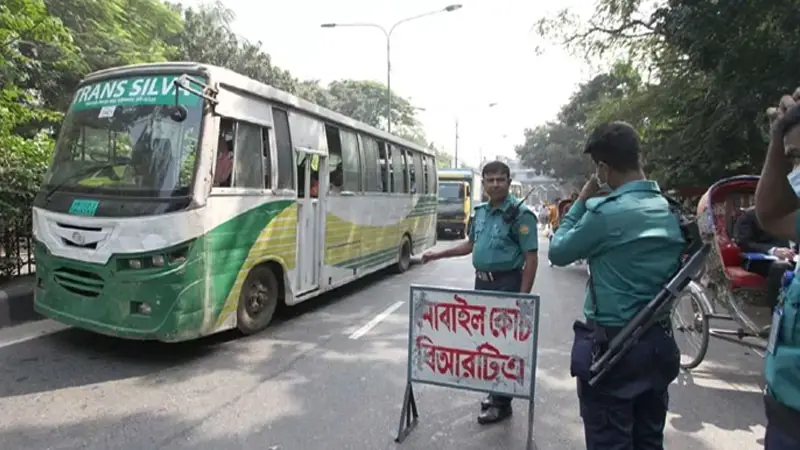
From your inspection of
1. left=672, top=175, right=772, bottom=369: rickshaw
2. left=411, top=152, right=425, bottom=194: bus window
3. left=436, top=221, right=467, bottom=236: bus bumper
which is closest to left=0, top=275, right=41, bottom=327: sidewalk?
left=672, top=175, right=772, bottom=369: rickshaw

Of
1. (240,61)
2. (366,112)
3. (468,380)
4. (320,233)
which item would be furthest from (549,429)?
(366,112)

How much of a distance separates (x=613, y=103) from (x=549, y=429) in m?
12.2

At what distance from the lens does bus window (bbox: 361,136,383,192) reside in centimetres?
905

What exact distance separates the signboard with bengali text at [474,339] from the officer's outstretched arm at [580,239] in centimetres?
105

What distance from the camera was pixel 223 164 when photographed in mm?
5285

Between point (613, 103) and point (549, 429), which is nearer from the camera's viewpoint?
point (549, 429)

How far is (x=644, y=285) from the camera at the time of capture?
2.28m

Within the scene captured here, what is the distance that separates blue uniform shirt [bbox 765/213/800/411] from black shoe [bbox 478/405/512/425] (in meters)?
2.39

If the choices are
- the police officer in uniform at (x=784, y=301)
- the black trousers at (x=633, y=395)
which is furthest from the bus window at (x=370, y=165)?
the police officer in uniform at (x=784, y=301)

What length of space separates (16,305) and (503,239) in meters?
5.48

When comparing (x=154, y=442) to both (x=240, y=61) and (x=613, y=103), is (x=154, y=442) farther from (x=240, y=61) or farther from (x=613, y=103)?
(x=240, y=61)

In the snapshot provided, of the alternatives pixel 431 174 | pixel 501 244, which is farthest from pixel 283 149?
pixel 431 174

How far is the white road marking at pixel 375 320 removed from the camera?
624 cm

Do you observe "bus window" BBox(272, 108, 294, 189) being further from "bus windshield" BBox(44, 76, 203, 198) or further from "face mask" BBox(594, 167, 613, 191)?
"face mask" BBox(594, 167, 613, 191)
